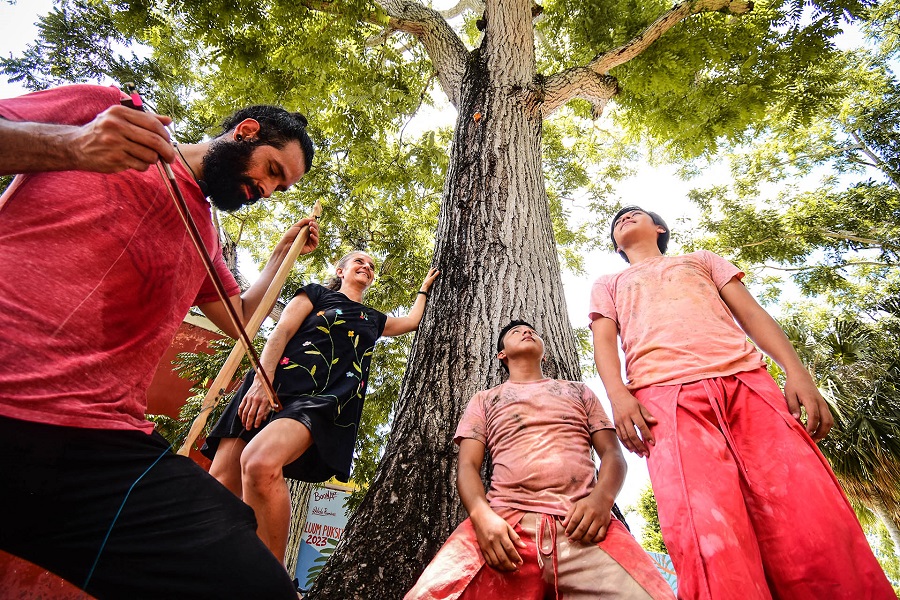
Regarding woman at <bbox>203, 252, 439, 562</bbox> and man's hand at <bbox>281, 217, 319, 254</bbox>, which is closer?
woman at <bbox>203, 252, 439, 562</bbox>

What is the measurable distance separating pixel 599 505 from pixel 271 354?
1.83m

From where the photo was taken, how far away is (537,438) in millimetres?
1835

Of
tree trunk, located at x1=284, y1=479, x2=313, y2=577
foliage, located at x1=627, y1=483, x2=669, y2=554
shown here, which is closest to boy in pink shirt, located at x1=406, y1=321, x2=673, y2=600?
tree trunk, located at x1=284, y1=479, x2=313, y2=577

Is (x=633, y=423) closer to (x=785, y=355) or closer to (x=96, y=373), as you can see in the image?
(x=785, y=355)

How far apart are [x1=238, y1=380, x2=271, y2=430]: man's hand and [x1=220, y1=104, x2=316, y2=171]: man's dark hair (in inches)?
46.0

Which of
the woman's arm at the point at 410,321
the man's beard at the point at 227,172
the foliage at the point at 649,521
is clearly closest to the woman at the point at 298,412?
the woman's arm at the point at 410,321

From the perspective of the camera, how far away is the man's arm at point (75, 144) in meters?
0.97

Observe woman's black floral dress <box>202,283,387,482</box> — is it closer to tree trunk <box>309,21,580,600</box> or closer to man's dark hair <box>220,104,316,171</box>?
tree trunk <box>309,21,580,600</box>

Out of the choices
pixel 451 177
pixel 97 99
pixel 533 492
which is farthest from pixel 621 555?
pixel 451 177

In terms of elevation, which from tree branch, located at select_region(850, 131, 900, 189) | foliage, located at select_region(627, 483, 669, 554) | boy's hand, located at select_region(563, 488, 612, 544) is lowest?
boy's hand, located at select_region(563, 488, 612, 544)

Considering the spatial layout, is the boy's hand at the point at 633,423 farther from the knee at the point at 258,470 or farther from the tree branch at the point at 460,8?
the tree branch at the point at 460,8

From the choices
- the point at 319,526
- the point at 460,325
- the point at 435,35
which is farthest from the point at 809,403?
the point at 319,526

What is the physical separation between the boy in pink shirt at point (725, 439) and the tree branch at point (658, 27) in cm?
334

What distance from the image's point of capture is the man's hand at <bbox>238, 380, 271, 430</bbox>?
2.21m
